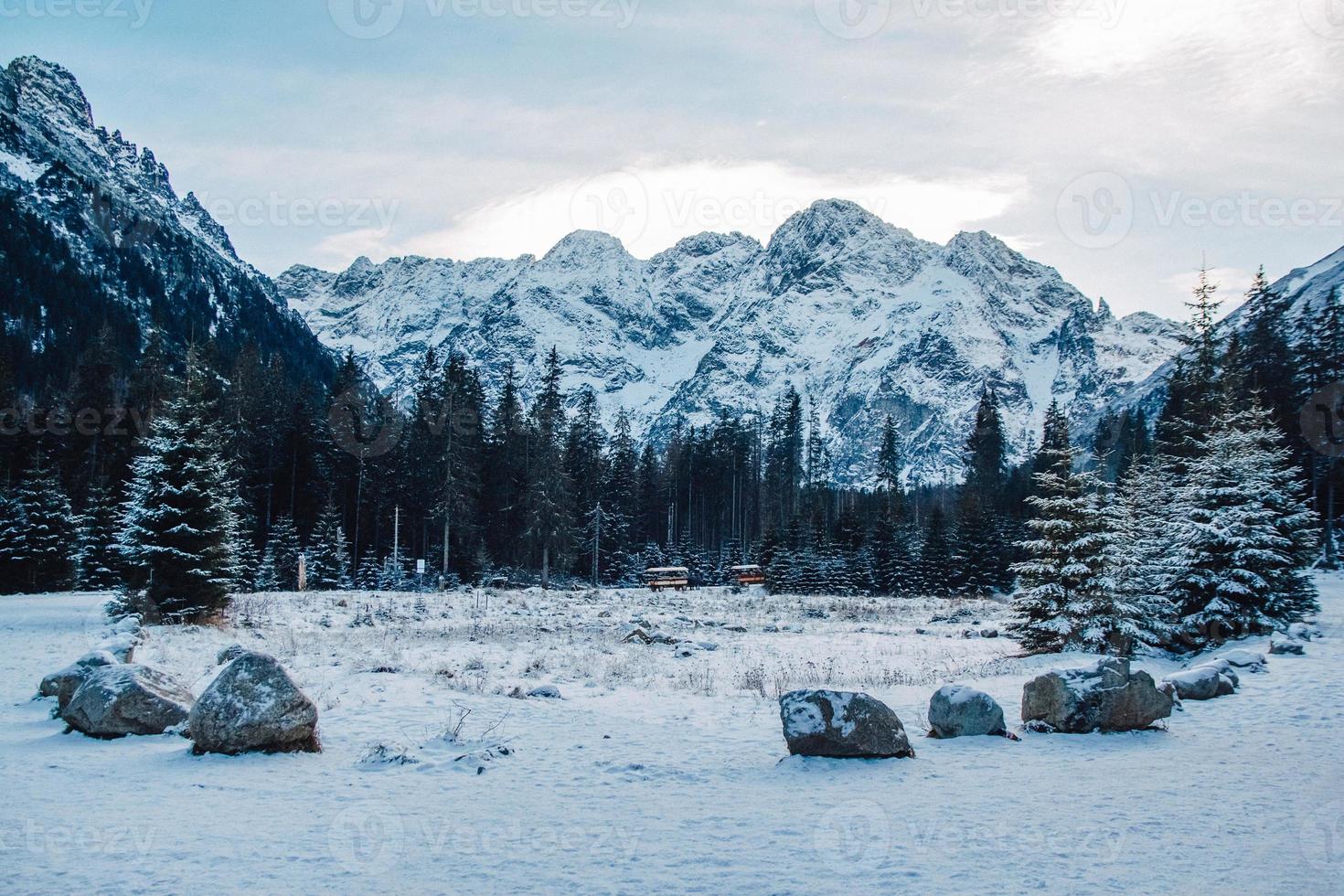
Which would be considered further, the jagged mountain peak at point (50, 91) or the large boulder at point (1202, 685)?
the jagged mountain peak at point (50, 91)

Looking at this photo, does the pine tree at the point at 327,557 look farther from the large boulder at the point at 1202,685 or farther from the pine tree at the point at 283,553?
the large boulder at the point at 1202,685

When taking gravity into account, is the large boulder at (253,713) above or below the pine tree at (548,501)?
below

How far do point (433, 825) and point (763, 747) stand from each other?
4.23m

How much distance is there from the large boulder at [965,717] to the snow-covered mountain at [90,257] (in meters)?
96.0

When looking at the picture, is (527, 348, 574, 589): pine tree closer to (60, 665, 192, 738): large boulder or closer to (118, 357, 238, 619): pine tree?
(118, 357, 238, 619): pine tree

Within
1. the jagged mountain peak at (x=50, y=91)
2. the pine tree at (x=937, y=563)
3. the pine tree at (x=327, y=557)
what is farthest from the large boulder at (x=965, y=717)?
the jagged mountain peak at (x=50, y=91)

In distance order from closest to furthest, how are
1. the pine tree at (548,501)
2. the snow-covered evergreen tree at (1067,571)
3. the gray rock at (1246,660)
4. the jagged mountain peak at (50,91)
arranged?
1. the gray rock at (1246,660)
2. the snow-covered evergreen tree at (1067,571)
3. the pine tree at (548,501)
4. the jagged mountain peak at (50,91)

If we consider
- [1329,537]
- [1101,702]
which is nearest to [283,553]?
[1101,702]

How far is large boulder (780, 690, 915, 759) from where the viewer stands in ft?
28.0

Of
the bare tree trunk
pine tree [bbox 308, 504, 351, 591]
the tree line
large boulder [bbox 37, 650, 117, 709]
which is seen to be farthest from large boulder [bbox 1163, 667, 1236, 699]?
pine tree [bbox 308, 504, 351, 591]

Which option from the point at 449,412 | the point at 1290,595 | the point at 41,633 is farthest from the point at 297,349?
the point at 1290,595

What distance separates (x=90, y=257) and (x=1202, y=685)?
6161 inches

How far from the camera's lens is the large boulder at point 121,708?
903 cm

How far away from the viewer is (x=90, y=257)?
126062 mm
